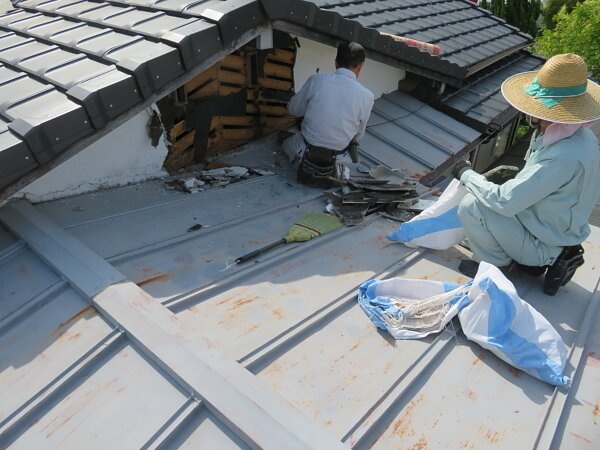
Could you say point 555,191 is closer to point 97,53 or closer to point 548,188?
point 548,188

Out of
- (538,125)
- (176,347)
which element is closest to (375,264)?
(538,125)

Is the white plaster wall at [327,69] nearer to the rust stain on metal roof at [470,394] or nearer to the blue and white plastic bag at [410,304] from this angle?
the blue and white plastic bag at [410,304]

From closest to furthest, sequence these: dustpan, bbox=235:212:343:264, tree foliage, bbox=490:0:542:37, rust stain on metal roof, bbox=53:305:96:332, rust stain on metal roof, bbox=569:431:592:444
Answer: rust stain on metal roof, bbox=569:431:592:444, rust stain on metal roof, bbox=53:305:96:332, dustpan, bbox=235:212:343:264, tree foliage, bbox=490:0:542:37

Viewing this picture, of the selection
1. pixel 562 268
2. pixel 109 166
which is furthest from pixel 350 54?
pixel 562 268

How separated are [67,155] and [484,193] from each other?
258cm

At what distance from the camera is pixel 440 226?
10.8 feet

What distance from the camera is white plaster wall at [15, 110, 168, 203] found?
317 cm

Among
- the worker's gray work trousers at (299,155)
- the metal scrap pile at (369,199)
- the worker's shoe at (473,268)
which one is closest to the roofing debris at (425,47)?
the worker's gray work trousers at (299,155)

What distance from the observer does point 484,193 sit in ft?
9.36

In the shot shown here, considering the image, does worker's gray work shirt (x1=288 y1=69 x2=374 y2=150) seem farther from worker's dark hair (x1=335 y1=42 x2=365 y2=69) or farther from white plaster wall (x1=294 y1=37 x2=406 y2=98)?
white plaster wall (x1=294 y1=37 x2=406 y2=98)

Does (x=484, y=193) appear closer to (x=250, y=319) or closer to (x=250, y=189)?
(x=250, y=319)

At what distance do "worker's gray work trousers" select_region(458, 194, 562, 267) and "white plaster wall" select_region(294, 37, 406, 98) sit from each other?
296 centimetres

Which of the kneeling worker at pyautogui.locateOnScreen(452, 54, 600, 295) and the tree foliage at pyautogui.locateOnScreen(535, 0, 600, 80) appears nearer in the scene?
the kneeling worker at pyautogui.locateOnScreen(452, 54, 600, 295)

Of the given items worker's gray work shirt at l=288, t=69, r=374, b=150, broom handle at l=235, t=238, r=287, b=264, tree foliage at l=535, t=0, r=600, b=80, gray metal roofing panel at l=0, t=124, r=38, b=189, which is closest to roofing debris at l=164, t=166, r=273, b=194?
worker's gray work shirt at l=288, t=69, r=374, b=150
